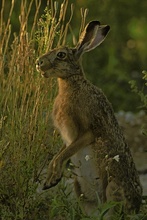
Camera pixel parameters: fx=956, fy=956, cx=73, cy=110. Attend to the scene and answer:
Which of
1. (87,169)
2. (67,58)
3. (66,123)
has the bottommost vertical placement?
(87,169)

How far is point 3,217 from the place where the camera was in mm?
6734

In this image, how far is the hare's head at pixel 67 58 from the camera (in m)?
6.59

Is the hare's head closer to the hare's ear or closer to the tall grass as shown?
the hare's ear

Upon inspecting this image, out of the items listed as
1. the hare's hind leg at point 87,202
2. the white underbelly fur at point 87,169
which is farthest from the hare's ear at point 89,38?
the hare's hind leg at point 87,202

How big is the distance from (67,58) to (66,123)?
0.46 m

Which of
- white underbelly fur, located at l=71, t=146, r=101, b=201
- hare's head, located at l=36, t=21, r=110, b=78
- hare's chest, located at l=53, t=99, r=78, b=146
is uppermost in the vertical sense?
hare's head, located at l=36, t=21, r=110, b=78

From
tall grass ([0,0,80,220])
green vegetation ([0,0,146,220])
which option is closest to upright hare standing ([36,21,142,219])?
green vegetation ([0,0,146,220])

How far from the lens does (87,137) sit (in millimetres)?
6547

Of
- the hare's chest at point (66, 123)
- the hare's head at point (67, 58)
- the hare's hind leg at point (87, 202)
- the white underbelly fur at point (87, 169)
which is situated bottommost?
the hare's hind leg at point (87, 202)

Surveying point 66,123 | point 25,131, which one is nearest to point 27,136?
point 25,131

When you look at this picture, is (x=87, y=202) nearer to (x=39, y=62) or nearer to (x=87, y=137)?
(x=87, y=137)

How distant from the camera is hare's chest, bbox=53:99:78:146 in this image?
6.58 meters

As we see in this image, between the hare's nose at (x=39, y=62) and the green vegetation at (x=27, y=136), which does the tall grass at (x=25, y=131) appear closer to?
the green vegetation at (x=27, y=136)

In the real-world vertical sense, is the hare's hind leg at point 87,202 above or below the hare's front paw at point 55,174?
below
